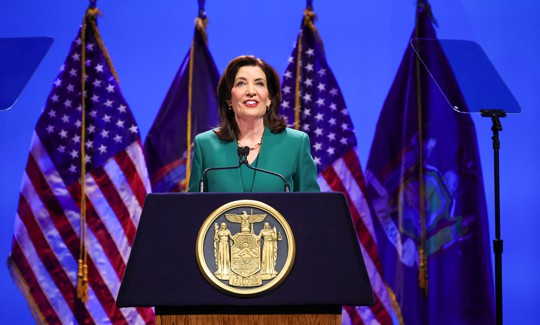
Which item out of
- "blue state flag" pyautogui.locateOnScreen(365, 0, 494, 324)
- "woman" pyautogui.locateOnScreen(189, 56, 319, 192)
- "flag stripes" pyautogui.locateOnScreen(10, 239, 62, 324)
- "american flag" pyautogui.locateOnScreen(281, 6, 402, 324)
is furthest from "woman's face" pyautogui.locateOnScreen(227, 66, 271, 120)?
"flag stripes" pyautogui.locateOnScreen(10, 239, 62, 324)

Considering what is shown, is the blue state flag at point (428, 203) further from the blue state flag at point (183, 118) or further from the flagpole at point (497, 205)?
the flagpole at point (497, 205)

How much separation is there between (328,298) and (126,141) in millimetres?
2638

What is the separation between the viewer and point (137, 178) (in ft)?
13.8

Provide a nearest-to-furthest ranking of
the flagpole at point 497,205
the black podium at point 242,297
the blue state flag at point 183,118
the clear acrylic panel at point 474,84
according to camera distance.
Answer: the black podium at point 242,297, the flagpole at point 497,205, the clear acrylic panel at point 474,84, the blue state flag at point 183,118

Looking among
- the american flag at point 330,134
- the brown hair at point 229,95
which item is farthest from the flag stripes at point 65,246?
the brown hair at point 229,95

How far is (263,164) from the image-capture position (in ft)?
8.59

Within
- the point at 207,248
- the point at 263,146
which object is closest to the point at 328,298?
the point at 207,248

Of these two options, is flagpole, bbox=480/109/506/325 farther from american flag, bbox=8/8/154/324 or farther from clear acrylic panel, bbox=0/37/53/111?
american flag, bbox=8/8/154/324

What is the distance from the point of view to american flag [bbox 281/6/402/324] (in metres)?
4.27

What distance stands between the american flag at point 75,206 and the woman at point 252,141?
5.26 ft

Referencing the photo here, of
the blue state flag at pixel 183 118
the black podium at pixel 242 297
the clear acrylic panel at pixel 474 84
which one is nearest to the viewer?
the black podium at pixel 242 297

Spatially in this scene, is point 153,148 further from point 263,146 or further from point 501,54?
point 501,54

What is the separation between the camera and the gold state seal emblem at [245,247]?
1.83 metres

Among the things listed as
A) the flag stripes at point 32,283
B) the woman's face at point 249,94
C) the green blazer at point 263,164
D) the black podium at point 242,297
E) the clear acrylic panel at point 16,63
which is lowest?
the flag stripes at point 32,283
